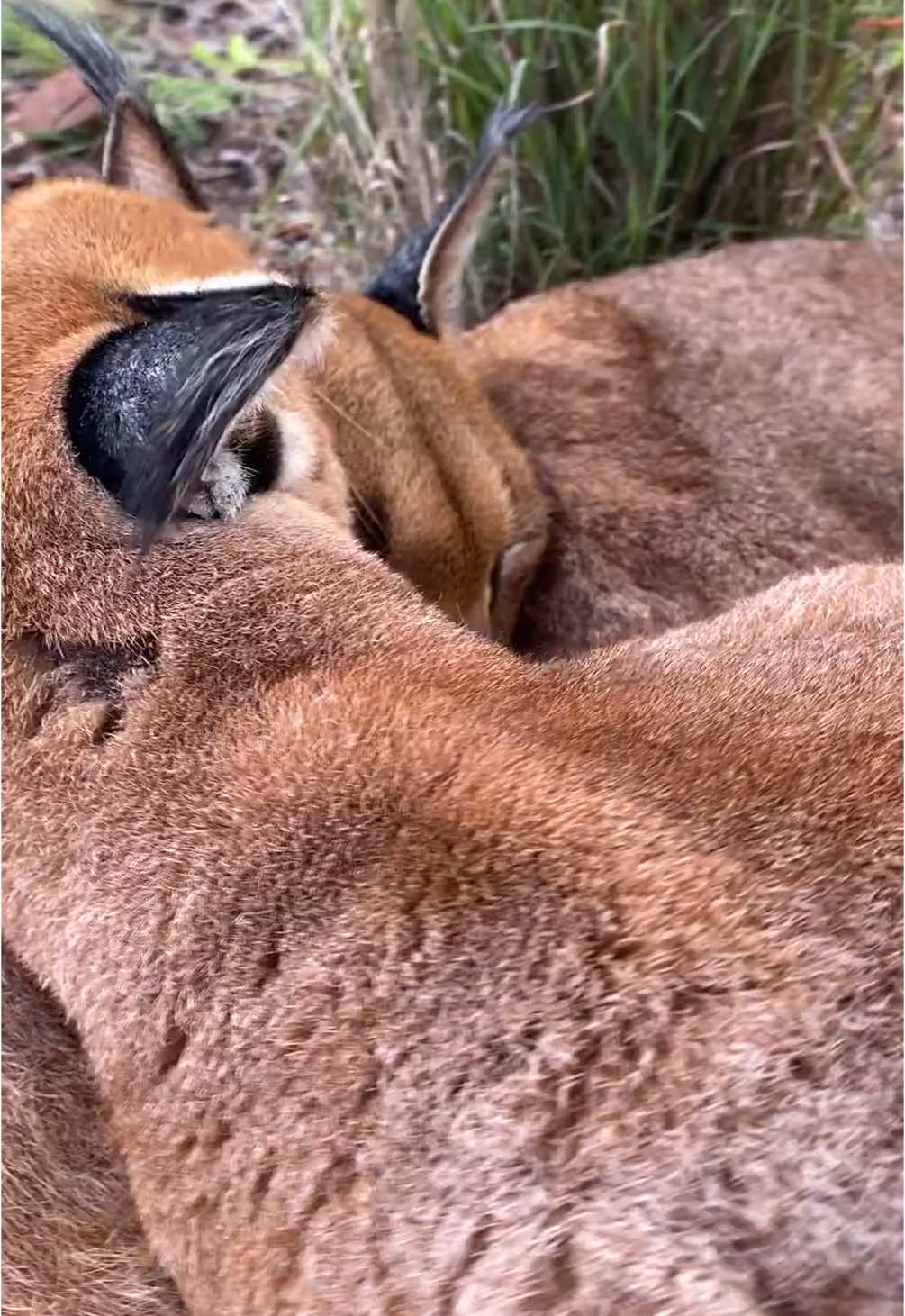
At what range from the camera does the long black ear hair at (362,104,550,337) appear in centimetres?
232

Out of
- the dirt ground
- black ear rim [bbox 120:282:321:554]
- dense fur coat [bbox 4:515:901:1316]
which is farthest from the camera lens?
the dirt ground

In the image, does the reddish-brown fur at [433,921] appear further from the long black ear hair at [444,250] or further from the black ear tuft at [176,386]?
Answer: the long black ear hair at [444,250]

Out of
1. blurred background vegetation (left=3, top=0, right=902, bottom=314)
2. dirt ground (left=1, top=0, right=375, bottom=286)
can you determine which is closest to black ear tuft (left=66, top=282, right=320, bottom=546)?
blurred background vegetation (left=3, top=0, right=902, bottom=314)

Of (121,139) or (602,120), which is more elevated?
(121,139)

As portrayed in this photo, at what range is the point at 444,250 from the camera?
7.78 feet

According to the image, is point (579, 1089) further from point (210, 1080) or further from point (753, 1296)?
point (210, 1080)

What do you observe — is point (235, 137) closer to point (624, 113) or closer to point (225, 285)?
point (624, 113)

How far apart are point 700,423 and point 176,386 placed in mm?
1540

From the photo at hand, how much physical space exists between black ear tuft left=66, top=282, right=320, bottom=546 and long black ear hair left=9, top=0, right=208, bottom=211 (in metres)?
0.93

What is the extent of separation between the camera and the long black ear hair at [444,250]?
7.61 feet

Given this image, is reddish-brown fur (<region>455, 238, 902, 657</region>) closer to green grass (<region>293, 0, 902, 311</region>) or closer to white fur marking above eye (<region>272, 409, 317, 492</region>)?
green grass (<region>293, 0, 902, 311</region>)

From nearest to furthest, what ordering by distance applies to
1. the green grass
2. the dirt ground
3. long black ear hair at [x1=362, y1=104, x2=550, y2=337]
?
1. long black ear hair at [x1=362, y1=104, x2=550, y2=337]
2. the green grass
3. the dirt ground

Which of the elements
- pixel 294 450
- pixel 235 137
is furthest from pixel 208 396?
pixel 235 137

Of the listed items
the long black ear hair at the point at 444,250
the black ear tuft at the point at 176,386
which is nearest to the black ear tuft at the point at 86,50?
the long black ear hair at the point at 444,250
